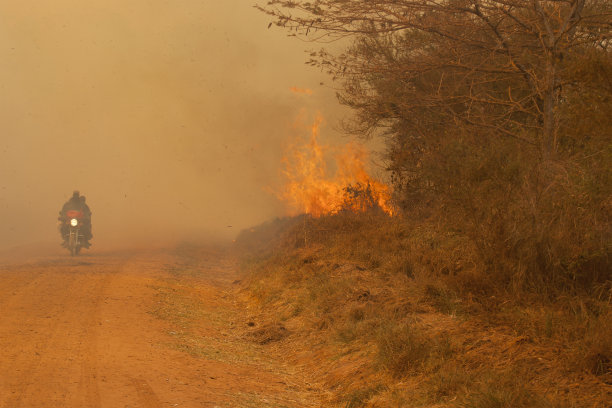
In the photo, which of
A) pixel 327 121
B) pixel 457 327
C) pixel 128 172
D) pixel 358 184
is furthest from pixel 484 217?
pixel 128 172

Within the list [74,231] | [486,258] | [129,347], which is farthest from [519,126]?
[74,231]

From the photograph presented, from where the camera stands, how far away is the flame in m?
19.8

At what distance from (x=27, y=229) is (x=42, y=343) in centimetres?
3953

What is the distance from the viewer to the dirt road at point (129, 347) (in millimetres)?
6461

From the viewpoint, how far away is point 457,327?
7.85 metres

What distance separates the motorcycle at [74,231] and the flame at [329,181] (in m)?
8.46

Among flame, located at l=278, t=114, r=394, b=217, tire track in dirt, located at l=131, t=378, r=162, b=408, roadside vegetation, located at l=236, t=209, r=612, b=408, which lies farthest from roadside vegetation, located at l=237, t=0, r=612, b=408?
flame, located at l=278, t=114, r=394, b=217

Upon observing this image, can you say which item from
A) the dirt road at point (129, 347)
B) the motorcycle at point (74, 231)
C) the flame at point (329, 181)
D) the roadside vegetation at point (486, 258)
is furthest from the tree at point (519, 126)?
the motorcycle at point (74, 231)

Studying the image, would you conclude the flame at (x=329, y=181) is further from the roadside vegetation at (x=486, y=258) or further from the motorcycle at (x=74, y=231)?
the motorcycle at (x=74, y=231)

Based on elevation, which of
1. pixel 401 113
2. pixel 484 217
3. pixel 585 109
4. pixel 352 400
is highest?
pixel 401 113

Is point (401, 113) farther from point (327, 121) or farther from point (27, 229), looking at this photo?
point (27, 229)

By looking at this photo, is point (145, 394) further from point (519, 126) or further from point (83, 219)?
point (83, 219)

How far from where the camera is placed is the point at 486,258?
8.48m

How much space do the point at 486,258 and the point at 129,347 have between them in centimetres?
521
